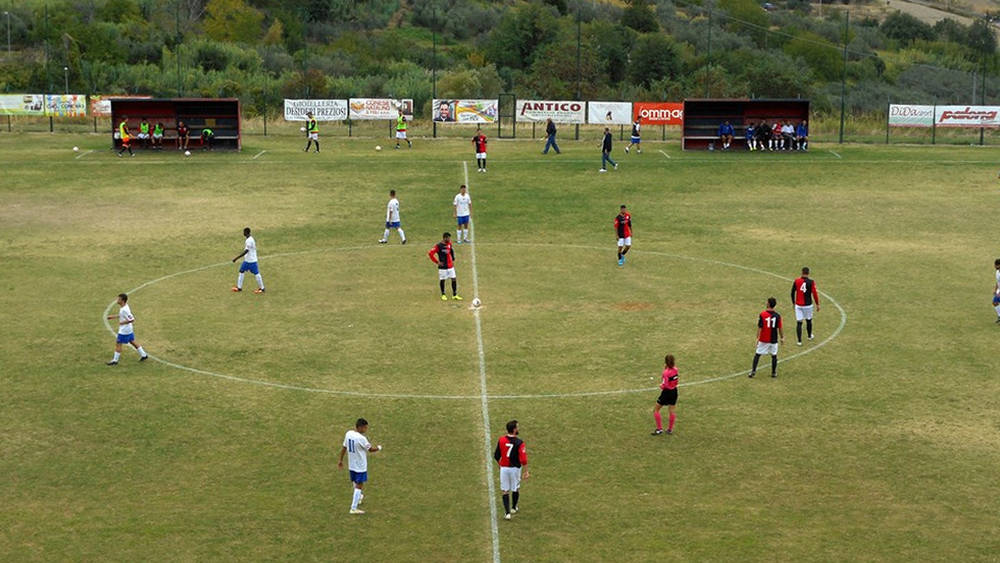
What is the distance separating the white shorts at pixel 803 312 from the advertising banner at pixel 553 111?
4665 cm

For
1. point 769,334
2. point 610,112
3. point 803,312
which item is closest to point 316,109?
point 610,112

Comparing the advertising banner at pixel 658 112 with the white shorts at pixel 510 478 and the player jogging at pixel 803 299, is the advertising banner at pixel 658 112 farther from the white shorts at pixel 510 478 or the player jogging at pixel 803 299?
the white shorts at pixel 510 478

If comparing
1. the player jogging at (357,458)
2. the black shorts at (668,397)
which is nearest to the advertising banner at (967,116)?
the black shorts at (668,397)

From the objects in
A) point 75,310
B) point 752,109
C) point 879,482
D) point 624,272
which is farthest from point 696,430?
point 752,109

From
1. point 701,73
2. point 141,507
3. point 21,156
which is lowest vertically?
point 141,507

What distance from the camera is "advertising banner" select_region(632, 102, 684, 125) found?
248 ft

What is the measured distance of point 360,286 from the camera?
37.6 metres

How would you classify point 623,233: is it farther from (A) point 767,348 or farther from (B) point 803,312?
(A) point 767,348

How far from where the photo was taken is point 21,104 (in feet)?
262

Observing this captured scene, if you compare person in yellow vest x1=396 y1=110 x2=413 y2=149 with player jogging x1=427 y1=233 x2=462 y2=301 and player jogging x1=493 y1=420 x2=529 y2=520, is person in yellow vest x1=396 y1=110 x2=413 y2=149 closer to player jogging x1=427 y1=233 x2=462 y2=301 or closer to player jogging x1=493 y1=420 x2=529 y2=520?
player jogging x1=427 y1=233 x2=462 y2=301

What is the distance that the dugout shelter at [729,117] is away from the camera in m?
70.4

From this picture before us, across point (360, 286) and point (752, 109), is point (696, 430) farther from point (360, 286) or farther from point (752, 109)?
point (752, 109)

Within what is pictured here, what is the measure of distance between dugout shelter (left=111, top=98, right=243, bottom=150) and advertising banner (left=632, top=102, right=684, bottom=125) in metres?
25.1

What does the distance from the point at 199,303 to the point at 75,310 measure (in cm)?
351
